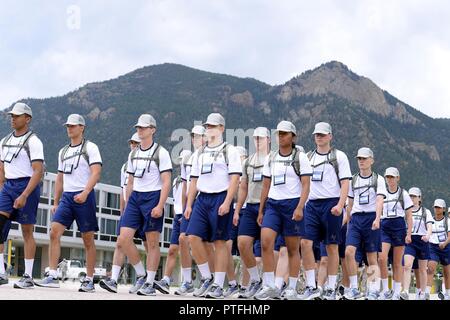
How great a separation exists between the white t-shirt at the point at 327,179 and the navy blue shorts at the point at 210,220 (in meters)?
1.70

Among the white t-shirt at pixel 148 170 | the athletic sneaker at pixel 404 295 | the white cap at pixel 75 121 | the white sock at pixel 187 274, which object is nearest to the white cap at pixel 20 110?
the white cap at pixel 75 121

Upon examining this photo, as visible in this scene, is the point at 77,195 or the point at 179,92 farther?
the point at 179,92

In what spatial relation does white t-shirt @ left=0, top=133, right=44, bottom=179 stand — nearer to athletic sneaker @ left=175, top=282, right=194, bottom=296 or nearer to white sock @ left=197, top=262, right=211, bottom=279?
white sock @ left=197, top=262, right=211, bottom=279

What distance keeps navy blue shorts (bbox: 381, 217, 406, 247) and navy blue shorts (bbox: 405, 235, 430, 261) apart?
2.92 metres

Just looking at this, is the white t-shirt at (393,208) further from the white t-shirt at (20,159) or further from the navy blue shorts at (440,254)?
the white t-shirt at (20,159)

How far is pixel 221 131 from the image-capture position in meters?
13.1

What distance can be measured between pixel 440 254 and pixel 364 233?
22.6 ft

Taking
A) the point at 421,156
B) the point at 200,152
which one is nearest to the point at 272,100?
the point at 421,156

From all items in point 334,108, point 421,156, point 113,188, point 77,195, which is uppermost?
point 334,108

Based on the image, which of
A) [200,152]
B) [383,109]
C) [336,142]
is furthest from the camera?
[383,109]

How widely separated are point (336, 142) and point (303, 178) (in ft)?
444

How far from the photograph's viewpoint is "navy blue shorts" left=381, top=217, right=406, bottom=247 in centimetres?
1725

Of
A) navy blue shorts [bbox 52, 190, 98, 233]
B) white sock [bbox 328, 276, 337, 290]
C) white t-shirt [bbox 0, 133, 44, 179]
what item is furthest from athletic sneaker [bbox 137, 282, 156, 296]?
white sock [bbox 328, 276, 337, 290]
